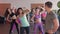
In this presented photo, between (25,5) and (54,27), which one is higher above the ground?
(25,5)

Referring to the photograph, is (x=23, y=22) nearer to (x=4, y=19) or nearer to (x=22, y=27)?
(x=22, y=27)

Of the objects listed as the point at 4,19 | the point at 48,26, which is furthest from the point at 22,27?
the point at 4,19

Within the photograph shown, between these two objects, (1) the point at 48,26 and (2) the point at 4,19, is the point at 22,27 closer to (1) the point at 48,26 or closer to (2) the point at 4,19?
(1) the point at 48,26

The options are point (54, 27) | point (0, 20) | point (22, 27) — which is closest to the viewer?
point (54, 27)

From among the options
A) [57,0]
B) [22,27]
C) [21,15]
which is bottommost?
[22,27]

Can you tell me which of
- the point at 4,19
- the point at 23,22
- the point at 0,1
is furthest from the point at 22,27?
the point at 0,1

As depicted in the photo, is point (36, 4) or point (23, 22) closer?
point (23, 22)

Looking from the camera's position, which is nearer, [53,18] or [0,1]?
[53,18]

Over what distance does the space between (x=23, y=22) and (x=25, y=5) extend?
172 inches

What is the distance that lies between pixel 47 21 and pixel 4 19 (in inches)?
Result: 254

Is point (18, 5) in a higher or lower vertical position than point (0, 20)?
higher

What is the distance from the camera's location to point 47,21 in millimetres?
4336

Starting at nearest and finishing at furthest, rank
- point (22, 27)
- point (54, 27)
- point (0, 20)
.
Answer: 1. point (54, 27)
2. point (22, 27)
3. point (0, 20)

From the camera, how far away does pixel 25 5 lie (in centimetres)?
1095
